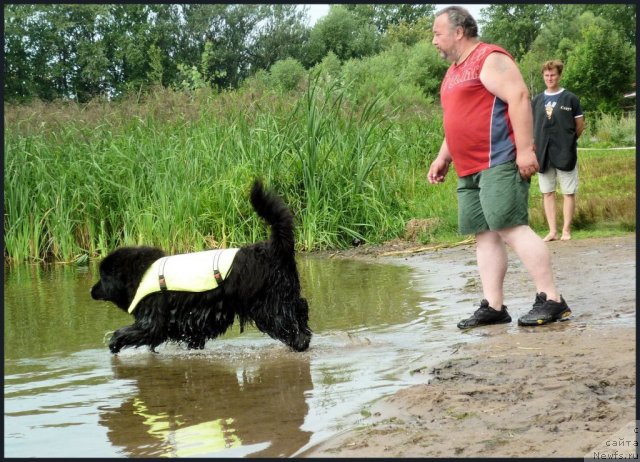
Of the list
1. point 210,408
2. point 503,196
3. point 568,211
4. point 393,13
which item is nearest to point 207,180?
point 568,211

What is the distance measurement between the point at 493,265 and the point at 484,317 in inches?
14.4


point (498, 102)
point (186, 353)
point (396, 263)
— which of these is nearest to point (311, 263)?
point (396, 263)

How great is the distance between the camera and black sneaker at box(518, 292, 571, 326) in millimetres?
5875

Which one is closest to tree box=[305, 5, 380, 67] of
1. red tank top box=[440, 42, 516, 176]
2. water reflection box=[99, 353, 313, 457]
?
red tank top box=[440, 42, 516, 176]

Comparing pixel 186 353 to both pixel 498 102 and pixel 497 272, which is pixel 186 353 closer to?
pixel 497 272

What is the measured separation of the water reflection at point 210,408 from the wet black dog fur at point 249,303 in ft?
0.55

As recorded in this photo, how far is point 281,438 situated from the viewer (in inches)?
161

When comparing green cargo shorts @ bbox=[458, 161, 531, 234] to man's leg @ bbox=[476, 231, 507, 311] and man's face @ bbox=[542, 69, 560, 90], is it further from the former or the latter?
man's face @ bbox=[542, 69, 560, 90]

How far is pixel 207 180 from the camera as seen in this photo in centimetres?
1142

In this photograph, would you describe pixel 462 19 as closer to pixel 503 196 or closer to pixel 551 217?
pixel 503 196

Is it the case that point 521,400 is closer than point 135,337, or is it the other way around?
point 521,400

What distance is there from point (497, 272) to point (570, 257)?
267cm

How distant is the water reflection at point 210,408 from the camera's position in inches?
159

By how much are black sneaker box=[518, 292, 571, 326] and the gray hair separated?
1828 millimetres
